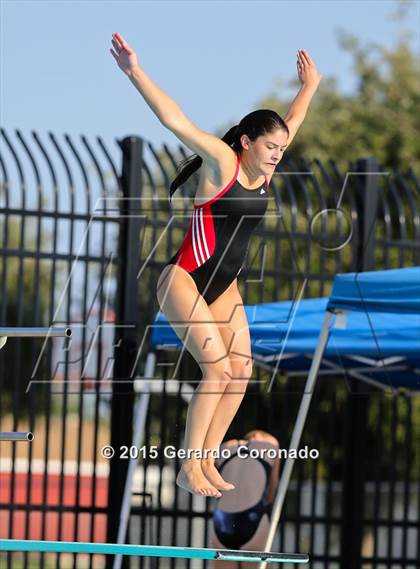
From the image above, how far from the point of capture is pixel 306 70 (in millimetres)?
5406

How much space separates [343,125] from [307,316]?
62.9ft

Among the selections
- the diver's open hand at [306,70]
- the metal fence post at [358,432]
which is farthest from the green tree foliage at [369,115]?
the diver's open hand at [306,70]

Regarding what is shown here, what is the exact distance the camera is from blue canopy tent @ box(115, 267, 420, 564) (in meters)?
6.99

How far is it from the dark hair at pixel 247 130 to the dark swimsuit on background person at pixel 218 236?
13cm

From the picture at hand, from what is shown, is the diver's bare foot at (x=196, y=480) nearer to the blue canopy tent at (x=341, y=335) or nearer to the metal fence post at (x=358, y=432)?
the blue canopy tent at (x=341, y=335)

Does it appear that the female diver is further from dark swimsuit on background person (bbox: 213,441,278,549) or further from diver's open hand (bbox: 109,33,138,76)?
dark swimsuit on background person (bbox: 213,441,278,549)

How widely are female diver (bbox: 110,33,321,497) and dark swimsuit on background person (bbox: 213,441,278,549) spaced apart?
3.27 m

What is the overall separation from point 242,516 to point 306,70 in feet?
13.1

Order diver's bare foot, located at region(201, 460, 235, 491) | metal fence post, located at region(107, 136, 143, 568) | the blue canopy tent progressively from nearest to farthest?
1. diver's bare foot, located at region(201, 460, 235, 491)
2. the blue canopy tent
3. metal fence post, located at region(107, 136, 143, 568)

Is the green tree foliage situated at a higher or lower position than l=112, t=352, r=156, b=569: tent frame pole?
higher

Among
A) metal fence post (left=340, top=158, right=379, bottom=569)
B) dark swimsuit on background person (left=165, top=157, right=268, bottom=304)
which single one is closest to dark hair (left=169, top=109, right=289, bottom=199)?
dark swimsuit on background person (left=165, top=157, right=268, bottom=304)

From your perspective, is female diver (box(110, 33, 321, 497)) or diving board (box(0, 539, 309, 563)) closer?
diving board (box(0, 539, 309, 563))

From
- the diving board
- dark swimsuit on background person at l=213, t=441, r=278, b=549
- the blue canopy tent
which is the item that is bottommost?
dark swimsuit on background person at l=213, t=441, r=278, b=549

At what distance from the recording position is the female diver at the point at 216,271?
4.95 metres
